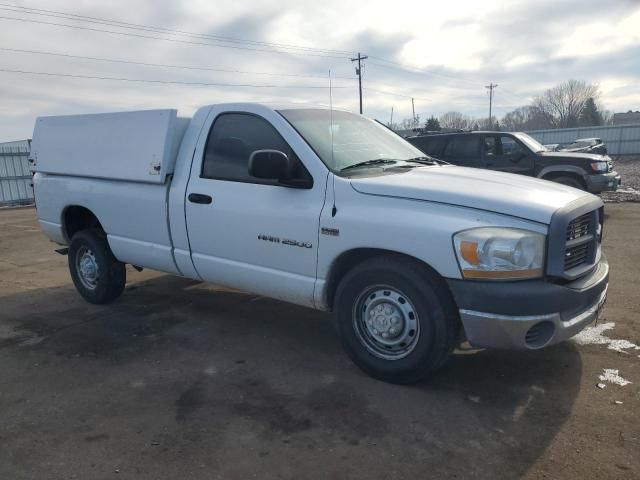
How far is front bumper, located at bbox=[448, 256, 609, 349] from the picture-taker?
3068mm

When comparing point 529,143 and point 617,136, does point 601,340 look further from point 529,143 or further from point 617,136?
point 617,136

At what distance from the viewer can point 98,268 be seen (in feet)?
18.6

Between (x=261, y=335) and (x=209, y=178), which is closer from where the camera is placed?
(x=209, y=178)

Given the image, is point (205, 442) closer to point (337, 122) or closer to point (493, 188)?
point (493, 188)

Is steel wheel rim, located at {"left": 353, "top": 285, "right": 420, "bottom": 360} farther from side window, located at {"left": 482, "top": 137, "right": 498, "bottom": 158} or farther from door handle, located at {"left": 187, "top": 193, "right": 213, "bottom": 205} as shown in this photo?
side window, located at {"left": 482, "top": 137, "right": 498, "bottom": 158}

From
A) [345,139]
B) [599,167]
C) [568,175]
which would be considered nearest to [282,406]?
[345,139]

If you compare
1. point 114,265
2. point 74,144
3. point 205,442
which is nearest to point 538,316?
point 205,442

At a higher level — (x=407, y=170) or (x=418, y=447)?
(x=407, y=170)

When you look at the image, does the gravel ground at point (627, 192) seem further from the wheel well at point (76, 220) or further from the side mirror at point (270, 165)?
the wheel well at point (76, 220)

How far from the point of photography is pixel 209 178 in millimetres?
4465

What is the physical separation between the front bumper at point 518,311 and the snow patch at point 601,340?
1.16m

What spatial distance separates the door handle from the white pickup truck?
1cm

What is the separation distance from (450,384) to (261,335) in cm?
182

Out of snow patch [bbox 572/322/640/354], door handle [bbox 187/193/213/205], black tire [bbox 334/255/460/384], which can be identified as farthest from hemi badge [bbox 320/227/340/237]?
snow patch [bbox 572/322/640/354]
